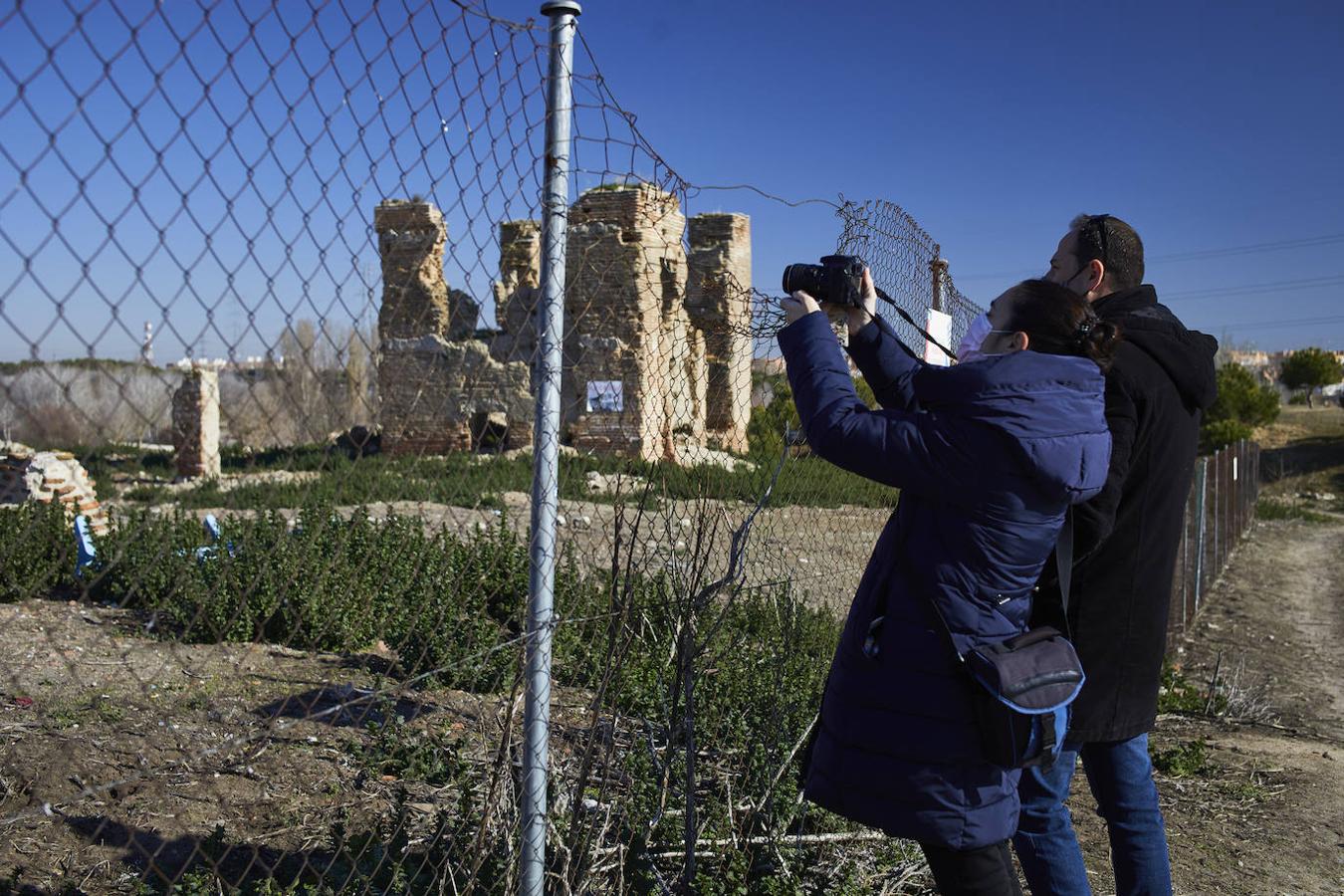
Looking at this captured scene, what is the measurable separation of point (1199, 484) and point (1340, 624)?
2311 mm

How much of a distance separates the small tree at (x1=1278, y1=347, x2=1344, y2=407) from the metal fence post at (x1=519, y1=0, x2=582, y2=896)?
40871 mm

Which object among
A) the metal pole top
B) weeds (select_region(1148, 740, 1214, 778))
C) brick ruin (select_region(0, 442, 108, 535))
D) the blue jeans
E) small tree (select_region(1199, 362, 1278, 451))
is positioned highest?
small tree (select_region(1199, 362, 1278, 451))

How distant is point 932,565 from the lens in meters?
2.01

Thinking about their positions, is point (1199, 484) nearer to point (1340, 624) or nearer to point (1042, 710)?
point (1340, 624)

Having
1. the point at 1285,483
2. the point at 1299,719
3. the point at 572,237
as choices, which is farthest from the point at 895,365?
the point at 1285,483

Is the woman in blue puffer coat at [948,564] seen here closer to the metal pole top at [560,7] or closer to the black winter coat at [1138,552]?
the black winter coat at [1138,552]

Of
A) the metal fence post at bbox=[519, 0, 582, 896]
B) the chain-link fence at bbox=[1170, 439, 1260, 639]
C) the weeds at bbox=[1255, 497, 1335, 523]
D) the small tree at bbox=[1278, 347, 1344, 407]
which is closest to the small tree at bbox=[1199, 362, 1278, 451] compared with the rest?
the weeds at bbox=[1255, 497, 1335, 523]

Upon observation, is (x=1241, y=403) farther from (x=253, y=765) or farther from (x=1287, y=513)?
(x=253, y=765)

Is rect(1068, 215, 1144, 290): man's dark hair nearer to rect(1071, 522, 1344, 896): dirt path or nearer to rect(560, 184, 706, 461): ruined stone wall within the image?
rect(560, 184, 706, 461): ruined stone wall

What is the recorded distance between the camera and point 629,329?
7.25 m

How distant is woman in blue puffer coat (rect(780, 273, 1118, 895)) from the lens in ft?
6.46

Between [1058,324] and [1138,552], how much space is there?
0.67 metres

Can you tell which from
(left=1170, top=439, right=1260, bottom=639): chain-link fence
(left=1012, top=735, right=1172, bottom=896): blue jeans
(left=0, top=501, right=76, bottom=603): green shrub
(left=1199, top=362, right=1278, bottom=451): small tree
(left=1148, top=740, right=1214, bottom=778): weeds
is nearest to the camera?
(left=1012, top=735, right=1172, bottom=896): blue jeans

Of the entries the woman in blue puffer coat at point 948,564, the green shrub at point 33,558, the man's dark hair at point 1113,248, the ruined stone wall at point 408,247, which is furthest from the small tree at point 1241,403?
the woman in blue puffer coat at point 948,564
